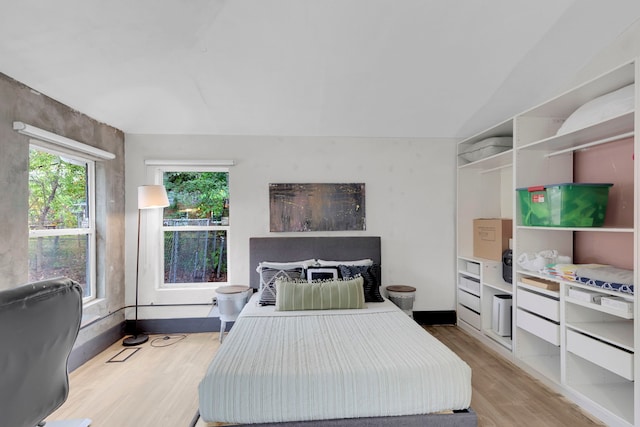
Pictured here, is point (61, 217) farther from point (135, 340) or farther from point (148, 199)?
point (135, 340)

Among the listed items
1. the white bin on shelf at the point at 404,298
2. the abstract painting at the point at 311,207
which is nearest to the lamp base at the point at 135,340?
the abstract painting at the point at 311,207

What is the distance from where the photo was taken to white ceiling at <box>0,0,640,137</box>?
197 centimetres

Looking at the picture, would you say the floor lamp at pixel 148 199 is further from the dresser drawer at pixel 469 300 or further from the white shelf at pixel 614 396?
the white shelf at pixel 614 396

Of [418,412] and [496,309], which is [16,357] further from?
[496,309]

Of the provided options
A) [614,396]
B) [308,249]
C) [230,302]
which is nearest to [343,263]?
[308,249]

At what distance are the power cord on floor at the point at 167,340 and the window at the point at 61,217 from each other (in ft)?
2.48

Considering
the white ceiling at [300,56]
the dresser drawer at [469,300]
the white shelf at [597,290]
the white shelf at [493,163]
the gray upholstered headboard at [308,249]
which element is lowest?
the dresser drawer at [469,300]

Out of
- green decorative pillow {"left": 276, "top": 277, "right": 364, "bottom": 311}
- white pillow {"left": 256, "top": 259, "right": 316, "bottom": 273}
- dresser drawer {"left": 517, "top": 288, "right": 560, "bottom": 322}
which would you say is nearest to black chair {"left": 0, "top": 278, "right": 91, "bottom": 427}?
green decorative pillow {"left": 276, "top": 277, "right": 364, "bottom": 311}

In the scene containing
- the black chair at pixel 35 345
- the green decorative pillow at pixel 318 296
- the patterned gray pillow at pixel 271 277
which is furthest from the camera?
the patterned gray pillow at pixel 271 277

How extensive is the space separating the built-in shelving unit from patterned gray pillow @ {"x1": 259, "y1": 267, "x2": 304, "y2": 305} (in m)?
1.91

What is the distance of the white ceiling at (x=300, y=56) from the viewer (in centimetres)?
197

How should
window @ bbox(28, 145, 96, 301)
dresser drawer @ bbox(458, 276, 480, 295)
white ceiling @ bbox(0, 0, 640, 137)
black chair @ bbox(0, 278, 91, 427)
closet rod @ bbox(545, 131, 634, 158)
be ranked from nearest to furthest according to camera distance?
black chair @ bbox(0, 278, 91, 427)
white ceiling @ bbox(0, 0, 640, 137)
closet rod @ bbox(545, 131, 634, 158)
window @ bbox(28, 145, 96, 301)
dresser drawer @ bbox(458, 276, 480, 295)

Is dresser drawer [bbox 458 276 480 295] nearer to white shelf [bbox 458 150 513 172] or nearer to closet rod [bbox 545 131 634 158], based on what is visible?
white shelf [bbox 458 150 513 172]

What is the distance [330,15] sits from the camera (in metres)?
2.09
